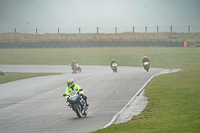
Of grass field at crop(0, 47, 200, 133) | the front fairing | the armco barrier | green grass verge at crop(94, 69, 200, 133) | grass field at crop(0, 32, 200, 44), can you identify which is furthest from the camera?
grass field at crop(0, 32, 200, 44)

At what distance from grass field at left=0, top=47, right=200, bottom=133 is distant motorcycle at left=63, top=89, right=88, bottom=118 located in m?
2.03

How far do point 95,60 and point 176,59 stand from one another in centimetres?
1278

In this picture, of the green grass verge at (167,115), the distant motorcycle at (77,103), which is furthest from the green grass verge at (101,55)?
the distant motorcycle at (77,103)

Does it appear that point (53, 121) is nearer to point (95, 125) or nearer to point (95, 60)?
point (95, 125)

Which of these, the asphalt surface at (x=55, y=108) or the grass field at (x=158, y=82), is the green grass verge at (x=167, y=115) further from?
the asphalt surface at (x=55, y=108)

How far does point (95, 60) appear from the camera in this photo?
63312mm

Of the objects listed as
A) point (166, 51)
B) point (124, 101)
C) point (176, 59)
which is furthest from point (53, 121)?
point (166, 51)

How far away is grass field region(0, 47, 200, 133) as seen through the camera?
11.8 metres

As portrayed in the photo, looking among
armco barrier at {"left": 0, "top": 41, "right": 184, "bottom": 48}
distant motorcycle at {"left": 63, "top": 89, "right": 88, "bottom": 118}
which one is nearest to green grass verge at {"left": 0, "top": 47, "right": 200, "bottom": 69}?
armco barrier at {"left": 0, "top": 41, "right": 184, "bottom": 48}

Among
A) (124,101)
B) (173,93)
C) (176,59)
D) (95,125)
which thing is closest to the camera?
(95,125)

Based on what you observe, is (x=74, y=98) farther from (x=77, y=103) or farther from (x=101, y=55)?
(x=101, y=55)

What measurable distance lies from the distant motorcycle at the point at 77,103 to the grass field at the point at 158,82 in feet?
6.67

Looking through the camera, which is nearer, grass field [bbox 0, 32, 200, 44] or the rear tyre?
the rear tyre

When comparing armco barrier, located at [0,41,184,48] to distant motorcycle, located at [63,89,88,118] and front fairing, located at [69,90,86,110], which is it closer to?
distant motorcycle, located at [63,89,88,118]
